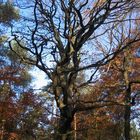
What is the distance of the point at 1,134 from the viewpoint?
20.3 metres

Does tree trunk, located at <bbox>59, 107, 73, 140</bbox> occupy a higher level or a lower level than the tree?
lower

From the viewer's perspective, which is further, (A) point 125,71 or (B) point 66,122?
(A) point 125,71

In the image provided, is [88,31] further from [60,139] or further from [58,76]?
[60,139]

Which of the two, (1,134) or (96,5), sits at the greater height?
(96,5)

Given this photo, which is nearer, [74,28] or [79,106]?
[79,106]

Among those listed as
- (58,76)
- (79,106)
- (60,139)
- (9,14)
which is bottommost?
(60,139)

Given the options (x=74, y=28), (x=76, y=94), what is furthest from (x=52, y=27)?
(x=76, y=94)

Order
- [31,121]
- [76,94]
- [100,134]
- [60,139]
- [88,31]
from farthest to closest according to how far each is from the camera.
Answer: [100,134], [31,121], [76,94], [88,31], [60,139]

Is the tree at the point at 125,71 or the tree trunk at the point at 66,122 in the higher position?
the tree at the point at 125,71

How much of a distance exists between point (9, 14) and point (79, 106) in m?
13.1

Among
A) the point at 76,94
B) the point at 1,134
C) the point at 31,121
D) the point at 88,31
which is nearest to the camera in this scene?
the point at 88,31

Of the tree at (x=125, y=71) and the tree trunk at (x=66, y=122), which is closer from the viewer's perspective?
the tree trunk at (x=66, y=122)

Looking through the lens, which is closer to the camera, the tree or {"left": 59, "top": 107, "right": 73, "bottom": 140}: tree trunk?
{"left": 59, "top": 107, "right": 73, "bottom": 140}: tree trunk

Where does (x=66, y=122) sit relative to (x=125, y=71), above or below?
below
